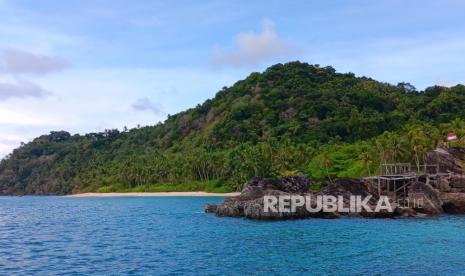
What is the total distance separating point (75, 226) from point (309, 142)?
11166 centimetres

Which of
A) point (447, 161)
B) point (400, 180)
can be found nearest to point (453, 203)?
point (400, 180)

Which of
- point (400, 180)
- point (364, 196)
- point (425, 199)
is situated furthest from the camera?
point (400, 180)

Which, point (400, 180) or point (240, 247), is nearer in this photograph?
point (240, 247)

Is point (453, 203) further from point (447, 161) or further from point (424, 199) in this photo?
point (447, 161)

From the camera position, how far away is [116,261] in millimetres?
40875

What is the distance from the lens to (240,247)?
1875 inches

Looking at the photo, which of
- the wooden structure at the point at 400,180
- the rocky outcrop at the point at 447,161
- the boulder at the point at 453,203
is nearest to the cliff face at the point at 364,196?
the boulder at the point at 453,203

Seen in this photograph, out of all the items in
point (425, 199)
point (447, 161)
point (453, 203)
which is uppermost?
point (447, 161)

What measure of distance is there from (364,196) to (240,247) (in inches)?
1536

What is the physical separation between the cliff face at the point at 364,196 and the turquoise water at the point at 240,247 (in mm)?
3682

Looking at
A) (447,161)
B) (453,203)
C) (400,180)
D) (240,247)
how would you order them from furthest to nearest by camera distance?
(400,180)
(447,161)
(453,203)
(240,247)

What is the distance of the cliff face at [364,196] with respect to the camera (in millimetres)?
74188

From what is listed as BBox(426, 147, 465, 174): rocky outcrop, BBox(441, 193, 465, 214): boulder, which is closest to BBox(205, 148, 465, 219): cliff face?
BBox(441, 193, 465, 214): boulder

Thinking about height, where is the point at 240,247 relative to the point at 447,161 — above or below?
below
